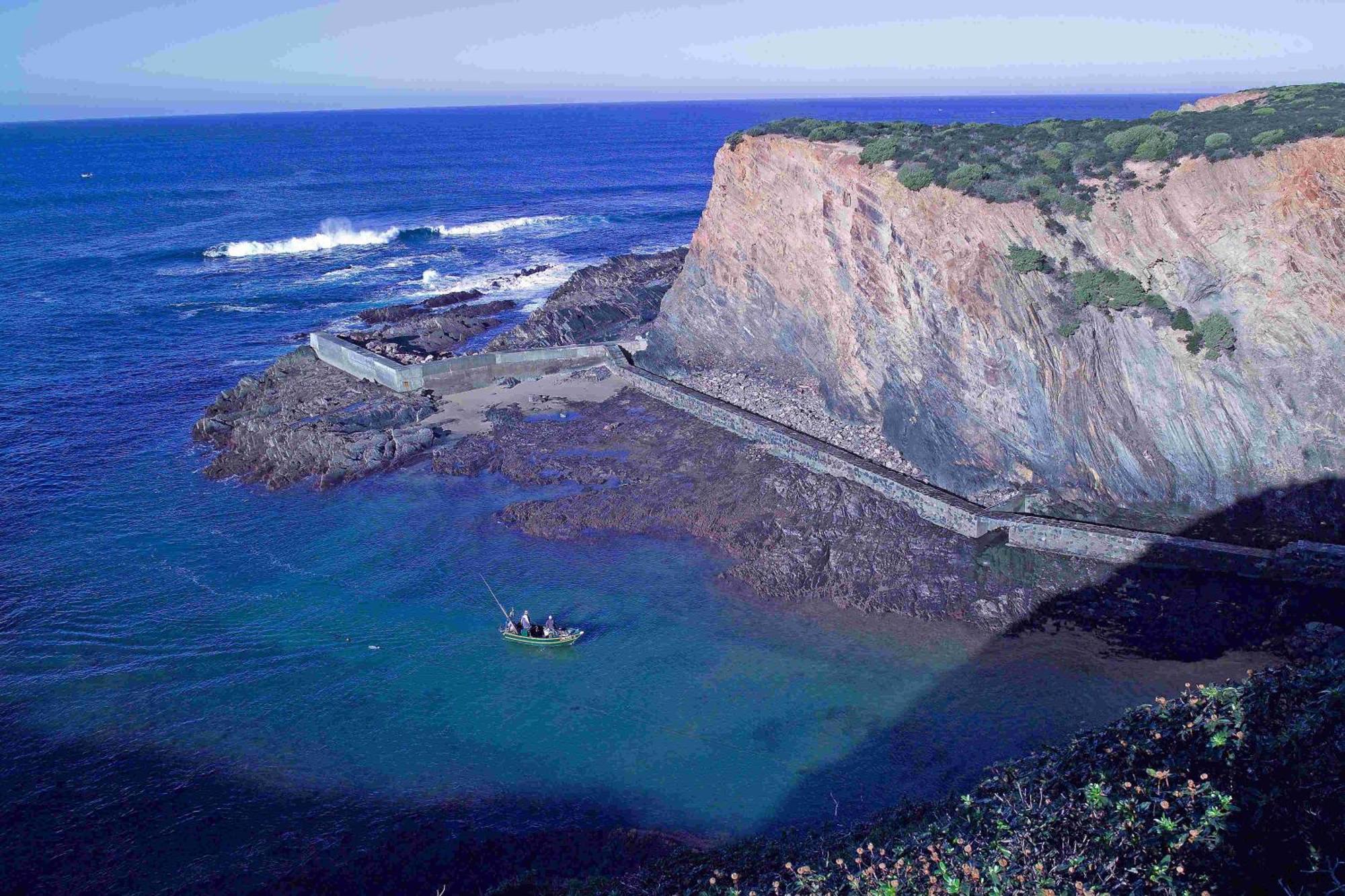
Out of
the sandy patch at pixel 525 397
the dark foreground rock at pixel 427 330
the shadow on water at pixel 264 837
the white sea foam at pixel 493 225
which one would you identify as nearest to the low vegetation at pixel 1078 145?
the sandy patch at pixel 525 397

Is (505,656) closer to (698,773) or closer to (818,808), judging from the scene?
(698,773)

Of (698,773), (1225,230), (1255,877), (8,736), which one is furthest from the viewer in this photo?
(1225,230)

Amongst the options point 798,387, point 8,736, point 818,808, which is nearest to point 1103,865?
point 818,808

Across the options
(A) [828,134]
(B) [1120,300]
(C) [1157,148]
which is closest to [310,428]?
(A) [828,134]

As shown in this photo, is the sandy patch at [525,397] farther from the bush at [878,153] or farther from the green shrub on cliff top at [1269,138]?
the green shrub on cliff top at [1269,138]

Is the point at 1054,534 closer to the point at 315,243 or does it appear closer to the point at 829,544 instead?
the point at 829,544

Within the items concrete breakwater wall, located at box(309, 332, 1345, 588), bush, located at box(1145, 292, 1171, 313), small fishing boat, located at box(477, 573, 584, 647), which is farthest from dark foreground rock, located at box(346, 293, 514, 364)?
bush, located at box(1145, 292, 1171, 313)
